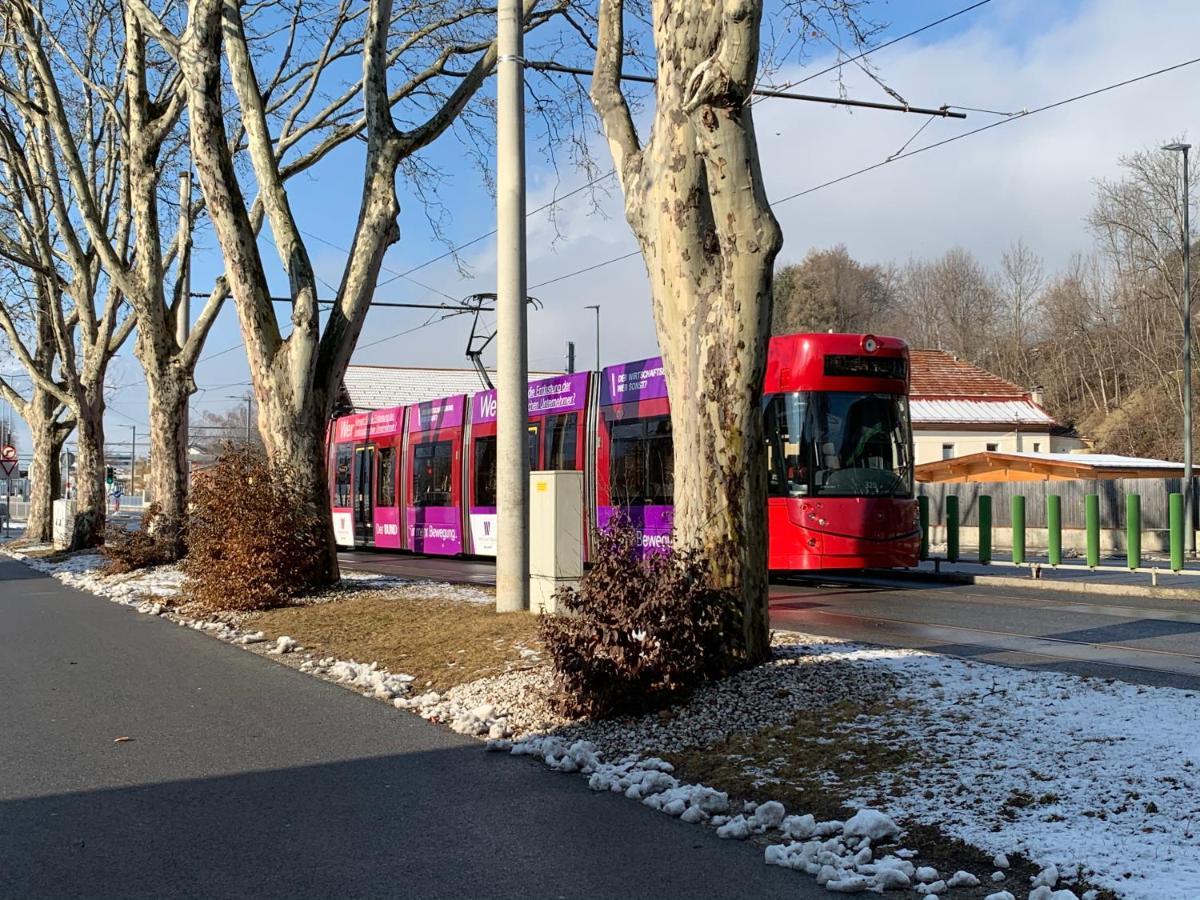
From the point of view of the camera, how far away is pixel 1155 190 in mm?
39719

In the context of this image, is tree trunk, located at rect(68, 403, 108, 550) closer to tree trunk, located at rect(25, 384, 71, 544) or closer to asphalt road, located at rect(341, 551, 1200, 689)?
tree trunk, located at rect(25, 384, 71, 544)

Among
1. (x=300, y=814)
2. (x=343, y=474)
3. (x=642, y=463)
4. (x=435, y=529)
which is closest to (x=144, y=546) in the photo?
(x=435, y=529)

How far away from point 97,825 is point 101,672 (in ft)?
16.7

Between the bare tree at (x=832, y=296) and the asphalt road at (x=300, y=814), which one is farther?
the bare tree at (x=832, y=296)

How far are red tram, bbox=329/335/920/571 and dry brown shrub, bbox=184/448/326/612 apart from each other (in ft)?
12.4

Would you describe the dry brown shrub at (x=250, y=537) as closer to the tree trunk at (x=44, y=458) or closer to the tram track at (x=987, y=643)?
the tram track at (x=987, y=643)

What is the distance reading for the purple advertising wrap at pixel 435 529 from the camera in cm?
2477

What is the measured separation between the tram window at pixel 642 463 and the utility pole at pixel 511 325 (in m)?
6.15

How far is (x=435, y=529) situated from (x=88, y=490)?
10.3 m

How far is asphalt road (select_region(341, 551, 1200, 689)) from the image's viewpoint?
393 inches

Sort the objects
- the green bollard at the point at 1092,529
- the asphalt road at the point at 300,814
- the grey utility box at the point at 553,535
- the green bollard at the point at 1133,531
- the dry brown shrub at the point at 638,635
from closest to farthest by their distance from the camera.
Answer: the asphalt road at the point at 300,814, the dry brown shrub at the point at 638,635, the grey utility box at the point at 553,535, the green bollard at the point at 1133,531, the green bollard at the point at 1092,529

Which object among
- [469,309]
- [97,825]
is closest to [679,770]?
[97,825]

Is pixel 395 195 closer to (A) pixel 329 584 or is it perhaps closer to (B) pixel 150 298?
(A) pixel 329 584

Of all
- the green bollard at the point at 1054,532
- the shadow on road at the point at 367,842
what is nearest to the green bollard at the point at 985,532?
the green bollard at the point at 1054,532
